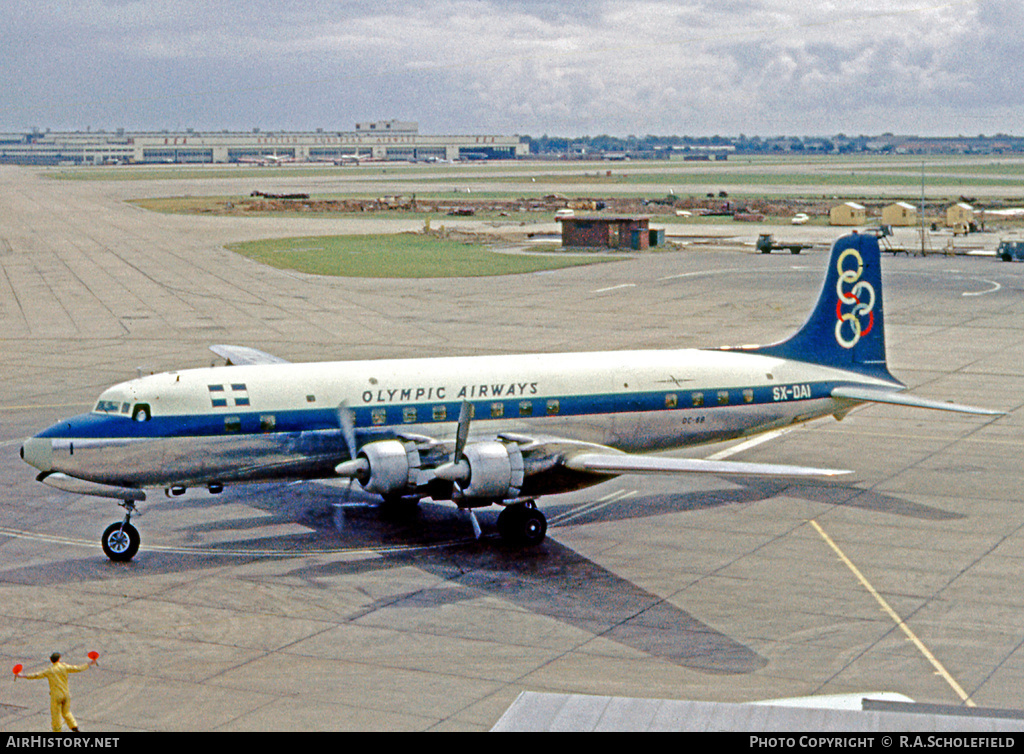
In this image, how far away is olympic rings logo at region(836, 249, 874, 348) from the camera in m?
36.9

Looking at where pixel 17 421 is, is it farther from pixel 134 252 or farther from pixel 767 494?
pixel 134 252

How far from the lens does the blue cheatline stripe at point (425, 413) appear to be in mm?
29031

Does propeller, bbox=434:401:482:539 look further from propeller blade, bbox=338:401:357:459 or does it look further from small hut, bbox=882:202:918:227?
small hut, bbox=882:202:918:227

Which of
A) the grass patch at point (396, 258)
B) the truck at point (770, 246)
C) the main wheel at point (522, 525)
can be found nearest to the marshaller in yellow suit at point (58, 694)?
the main wheel at point (522, 525)

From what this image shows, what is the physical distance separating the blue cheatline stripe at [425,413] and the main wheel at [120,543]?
7.64ft

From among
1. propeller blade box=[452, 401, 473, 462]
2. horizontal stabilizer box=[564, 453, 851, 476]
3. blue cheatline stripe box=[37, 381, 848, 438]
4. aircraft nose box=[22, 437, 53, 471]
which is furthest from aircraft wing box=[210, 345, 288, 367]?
horizontal stabilizer box=[564, 453, 851, 476]

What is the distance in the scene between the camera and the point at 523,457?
2919 cm

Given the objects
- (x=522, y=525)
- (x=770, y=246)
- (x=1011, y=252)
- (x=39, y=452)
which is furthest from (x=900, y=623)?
(x=770, y=246)

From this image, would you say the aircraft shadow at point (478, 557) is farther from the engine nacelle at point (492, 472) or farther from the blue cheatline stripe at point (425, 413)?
the blue cheatline stripe at point (425, 413)

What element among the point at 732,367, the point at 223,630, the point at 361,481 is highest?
the point at 732,367

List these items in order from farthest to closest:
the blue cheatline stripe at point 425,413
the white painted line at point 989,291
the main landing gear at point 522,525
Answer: the white painted line at point 989,291, the main landing gear at point 522,525, the blue cheatline stripe at point 425,413

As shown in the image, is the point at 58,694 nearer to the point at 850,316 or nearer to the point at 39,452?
the point at 39,452

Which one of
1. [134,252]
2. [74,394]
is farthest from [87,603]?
[134,252]

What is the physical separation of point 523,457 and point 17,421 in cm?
2385
